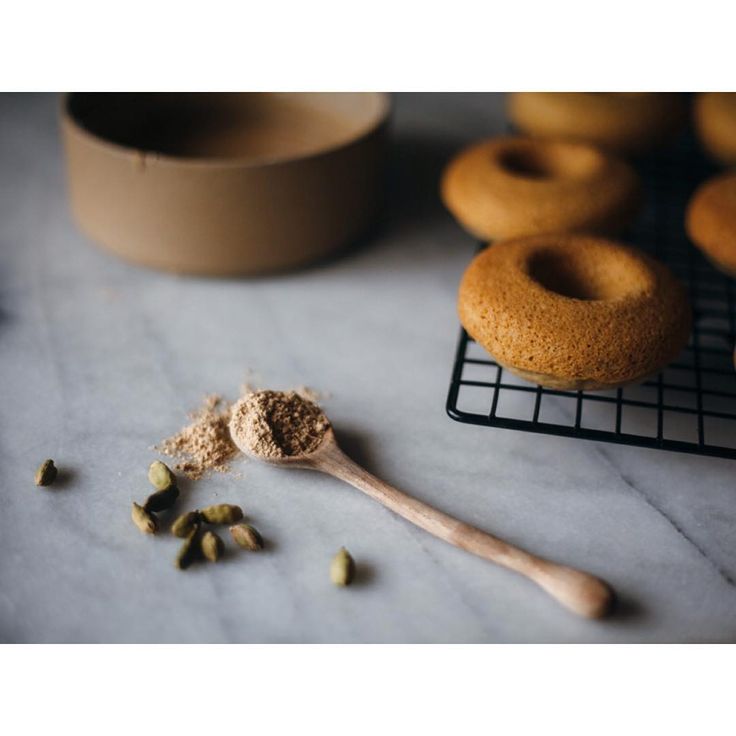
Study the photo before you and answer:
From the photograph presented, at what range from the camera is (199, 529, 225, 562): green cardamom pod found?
0.77m

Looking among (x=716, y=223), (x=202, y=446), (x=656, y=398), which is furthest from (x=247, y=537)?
(x=716, y=223)

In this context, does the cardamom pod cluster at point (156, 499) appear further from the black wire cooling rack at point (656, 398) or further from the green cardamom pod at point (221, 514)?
the black wire cooling rack at point (656, 398)

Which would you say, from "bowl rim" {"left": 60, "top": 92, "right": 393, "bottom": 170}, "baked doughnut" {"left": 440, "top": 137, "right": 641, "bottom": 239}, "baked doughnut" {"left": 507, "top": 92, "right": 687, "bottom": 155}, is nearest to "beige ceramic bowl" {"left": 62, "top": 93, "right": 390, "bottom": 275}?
"bowl rim" {"left": 60, "top": 92, "right": 393, "bottom": 170}

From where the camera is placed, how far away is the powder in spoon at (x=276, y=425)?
844 mm

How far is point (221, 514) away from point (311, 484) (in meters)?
0.11

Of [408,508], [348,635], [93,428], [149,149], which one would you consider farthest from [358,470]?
[149,149]

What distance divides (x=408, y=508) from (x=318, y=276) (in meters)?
0.49

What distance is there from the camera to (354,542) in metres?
0.79

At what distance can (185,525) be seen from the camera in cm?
78

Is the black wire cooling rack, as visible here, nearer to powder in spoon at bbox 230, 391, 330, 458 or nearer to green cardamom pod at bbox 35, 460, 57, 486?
powder in spoon at bbox 230, 391, 330, 458

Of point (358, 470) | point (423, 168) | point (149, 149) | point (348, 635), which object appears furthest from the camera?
point (423, 168)

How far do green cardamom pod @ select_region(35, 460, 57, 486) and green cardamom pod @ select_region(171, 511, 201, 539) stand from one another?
0.50 ft

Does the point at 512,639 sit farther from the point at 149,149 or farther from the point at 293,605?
the point at 149,149

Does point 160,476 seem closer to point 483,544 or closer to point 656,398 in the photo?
point 483,544
